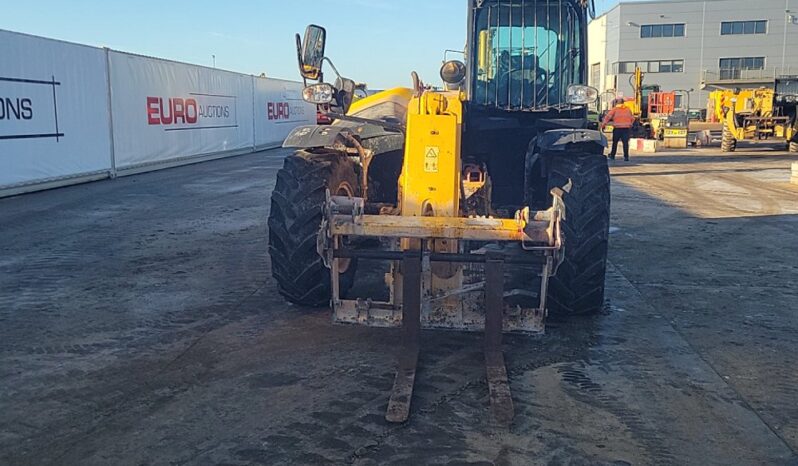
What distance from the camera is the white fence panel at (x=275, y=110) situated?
96.6 ft

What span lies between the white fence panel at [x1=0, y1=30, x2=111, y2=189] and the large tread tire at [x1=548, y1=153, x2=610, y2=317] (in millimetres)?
12151

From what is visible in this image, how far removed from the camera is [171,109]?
21.2 m

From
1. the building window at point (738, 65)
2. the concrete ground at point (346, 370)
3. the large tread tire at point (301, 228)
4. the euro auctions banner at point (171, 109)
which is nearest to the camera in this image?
the concrete ground at point (346, 370)

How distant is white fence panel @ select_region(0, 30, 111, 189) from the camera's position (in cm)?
1410

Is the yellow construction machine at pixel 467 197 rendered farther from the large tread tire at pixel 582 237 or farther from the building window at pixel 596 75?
the building window at pixel 596 75

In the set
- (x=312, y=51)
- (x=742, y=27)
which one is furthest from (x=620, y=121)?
(x=742, y=27)

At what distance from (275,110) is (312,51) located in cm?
2676

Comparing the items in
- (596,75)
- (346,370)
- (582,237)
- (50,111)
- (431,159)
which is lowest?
(346,370)

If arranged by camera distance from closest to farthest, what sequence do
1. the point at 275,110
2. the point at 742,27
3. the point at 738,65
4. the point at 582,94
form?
the point at 582,94, the point at 275,110, the point at 742,27, the point at 738,65

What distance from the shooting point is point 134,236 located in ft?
33.6

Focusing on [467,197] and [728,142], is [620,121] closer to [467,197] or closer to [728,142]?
[728,142]

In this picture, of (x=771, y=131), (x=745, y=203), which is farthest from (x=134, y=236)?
(x=771, y=131)

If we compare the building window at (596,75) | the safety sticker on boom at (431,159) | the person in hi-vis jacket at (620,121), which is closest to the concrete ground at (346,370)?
the safety sticker on boom at (431,159)

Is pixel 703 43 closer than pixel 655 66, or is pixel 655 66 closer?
pixel 703 43
